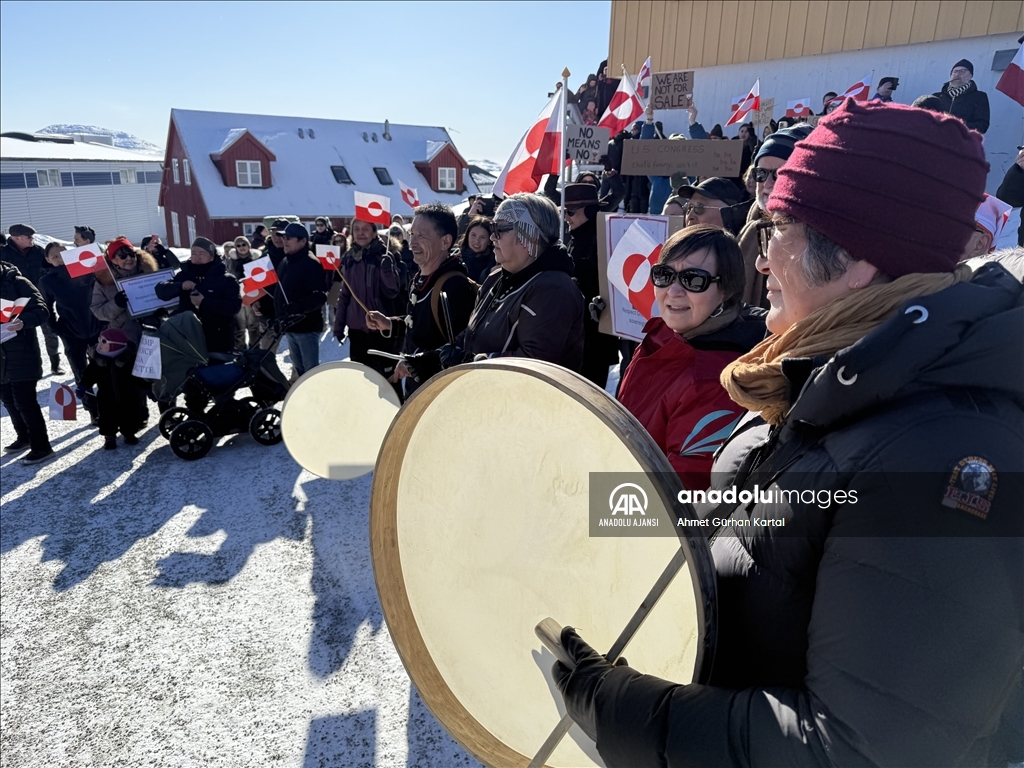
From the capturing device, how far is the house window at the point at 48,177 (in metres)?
35.9

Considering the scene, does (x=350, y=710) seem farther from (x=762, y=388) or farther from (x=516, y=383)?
(x=762, y=388)

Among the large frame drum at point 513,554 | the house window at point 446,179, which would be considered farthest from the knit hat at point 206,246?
the house window at point 446,179

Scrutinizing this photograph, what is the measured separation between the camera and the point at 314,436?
4230mm

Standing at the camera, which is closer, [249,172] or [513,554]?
[513,554]

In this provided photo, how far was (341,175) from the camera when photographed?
32562 mm

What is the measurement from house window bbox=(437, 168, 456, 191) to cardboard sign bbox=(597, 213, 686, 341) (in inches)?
1251

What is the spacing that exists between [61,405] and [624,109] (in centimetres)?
695

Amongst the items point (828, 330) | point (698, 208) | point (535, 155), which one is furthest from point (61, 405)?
point (828, 330)

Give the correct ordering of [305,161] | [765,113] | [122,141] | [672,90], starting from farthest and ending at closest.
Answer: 1. [122,141]
2. [305,161]
3. [765,113]
4. [672,90]

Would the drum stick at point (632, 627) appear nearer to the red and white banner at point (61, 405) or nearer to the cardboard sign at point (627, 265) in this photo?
the cardboard sign at point (627, 265)

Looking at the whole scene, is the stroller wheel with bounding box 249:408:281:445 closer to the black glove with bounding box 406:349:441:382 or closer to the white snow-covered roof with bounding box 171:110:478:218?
the black glove with bounding box 406:349:441:382

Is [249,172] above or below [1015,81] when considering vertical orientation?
above

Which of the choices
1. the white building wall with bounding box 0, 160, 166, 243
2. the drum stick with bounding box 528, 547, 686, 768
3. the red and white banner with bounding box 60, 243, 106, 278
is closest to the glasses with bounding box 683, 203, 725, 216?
the drum stick with bounding box 528, 547, 686, 768

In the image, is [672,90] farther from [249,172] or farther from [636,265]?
[249,172]
